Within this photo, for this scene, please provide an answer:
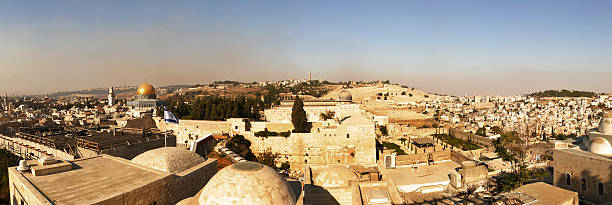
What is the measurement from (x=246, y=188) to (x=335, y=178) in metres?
3.94

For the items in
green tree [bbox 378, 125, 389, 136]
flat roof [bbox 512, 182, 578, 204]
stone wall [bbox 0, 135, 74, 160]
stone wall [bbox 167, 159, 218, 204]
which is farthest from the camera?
green tree [bbox 378, 125, 389, 136]

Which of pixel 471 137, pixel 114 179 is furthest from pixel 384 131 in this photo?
pixel 114 179

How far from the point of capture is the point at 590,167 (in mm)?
8781

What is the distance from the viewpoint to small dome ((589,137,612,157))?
346 inches

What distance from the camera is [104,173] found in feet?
23.7

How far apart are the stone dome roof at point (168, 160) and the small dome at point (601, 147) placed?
11083mm

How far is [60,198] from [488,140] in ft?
84.0

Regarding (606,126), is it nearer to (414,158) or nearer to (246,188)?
(414,158)

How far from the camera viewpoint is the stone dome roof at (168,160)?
25.7 feet

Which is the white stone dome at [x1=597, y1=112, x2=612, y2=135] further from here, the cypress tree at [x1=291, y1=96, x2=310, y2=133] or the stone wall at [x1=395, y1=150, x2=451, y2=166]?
the cypress tree at [x1=291, y1=96, x2=310, y2=133]

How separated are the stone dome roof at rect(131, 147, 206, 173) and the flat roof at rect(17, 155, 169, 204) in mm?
315

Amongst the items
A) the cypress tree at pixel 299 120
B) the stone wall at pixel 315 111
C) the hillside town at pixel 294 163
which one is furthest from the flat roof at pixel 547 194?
the stone wall at pixel 315 111

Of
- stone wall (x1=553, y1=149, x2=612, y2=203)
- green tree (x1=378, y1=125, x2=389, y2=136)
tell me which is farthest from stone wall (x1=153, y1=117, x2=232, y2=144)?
stone wall (x1=553, y1=149, x2=612, y2=203)

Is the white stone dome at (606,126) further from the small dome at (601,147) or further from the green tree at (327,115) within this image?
the green tree at (327,115)
